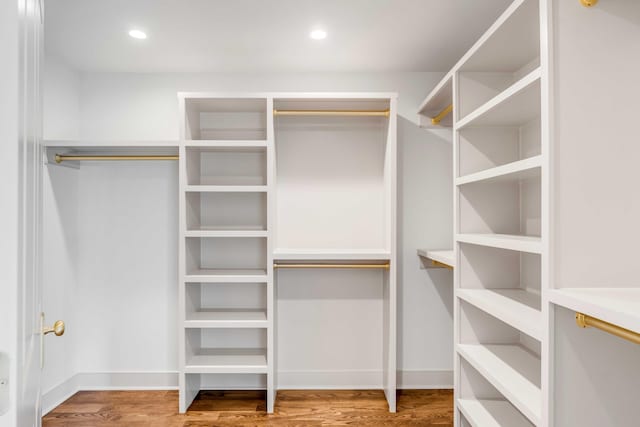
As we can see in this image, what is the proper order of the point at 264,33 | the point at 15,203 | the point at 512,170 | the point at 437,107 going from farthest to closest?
the point at 437,107
the point at 264,33
the point at 512,170
the point at 15,203

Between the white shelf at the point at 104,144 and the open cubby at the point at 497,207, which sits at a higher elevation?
the white shelf at the point at 104,144

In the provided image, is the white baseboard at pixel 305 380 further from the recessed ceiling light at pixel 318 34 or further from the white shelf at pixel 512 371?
the recessed ceiling light at pixel 318 34

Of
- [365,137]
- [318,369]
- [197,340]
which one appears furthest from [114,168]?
[318,369]

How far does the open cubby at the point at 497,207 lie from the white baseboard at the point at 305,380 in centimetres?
144

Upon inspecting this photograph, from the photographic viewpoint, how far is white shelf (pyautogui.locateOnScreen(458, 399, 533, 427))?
1.98 m

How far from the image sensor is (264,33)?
8.38ft

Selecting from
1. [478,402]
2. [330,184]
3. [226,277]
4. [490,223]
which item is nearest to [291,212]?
[330,184]

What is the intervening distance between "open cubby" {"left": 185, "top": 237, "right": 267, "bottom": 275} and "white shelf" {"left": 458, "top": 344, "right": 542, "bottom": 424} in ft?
5.22

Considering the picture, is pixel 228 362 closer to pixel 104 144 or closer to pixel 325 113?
pixel 104 144

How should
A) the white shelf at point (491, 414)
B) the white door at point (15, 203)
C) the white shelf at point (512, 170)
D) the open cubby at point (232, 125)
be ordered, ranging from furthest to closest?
the open cubby at point (232, 125), the white shelf at point (491, 414), the white shelf at point (512, 170), the white door at point (15, 203)

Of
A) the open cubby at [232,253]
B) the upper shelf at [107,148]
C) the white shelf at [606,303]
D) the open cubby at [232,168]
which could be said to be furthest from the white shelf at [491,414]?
the upper shelf at [107,148]

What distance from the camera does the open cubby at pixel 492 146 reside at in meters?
2.28

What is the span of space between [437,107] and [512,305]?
1.67 metres

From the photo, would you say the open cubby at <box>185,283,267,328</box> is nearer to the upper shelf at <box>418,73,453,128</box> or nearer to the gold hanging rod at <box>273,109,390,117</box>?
the gold hanging rod at <box>273,109,390,117</box>
